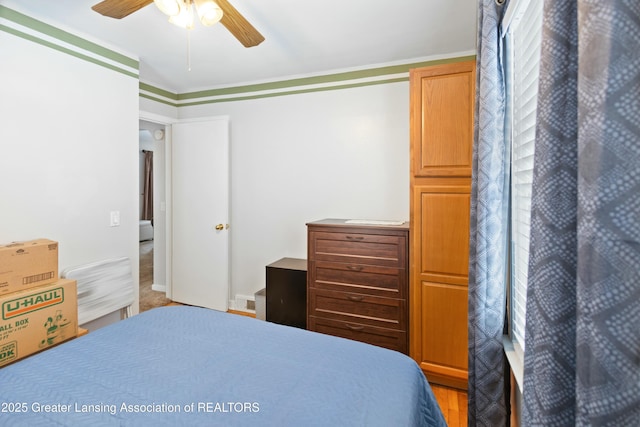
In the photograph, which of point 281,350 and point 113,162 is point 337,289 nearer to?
point 281,350

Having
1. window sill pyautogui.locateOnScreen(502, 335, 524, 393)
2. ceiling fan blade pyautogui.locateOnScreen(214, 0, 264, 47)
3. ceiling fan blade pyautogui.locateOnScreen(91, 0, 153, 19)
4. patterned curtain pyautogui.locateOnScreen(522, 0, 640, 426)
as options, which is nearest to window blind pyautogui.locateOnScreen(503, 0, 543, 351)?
window sill pyautogui.locateOnScreen(502, 335, 524, 393)

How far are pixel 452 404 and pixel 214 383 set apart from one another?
1750mm

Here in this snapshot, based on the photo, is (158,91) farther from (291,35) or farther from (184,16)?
(184,16)

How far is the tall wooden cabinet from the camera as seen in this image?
2154 millimetres

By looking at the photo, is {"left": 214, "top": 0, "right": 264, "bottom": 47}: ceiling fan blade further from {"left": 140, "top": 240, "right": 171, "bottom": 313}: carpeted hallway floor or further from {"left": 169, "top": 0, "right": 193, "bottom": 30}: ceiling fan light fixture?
{"left": 140, "top": 240, "right": 171, "bottom": 313}: carpeted hallway floor

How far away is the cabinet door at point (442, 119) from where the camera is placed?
6.98 feet

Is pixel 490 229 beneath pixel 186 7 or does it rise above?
beneath

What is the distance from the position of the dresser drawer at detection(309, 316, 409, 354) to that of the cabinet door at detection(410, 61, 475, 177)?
1238 millimetres

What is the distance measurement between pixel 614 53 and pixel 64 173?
3059mm

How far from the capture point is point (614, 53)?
0.42 metres

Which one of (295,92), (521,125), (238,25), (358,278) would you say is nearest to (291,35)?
(238,25)

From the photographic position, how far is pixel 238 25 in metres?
1.84

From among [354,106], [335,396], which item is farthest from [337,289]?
[354,106]

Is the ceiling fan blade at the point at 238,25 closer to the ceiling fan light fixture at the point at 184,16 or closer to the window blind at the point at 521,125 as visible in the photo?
the ceiling fan light fixture at the point at 184,16
